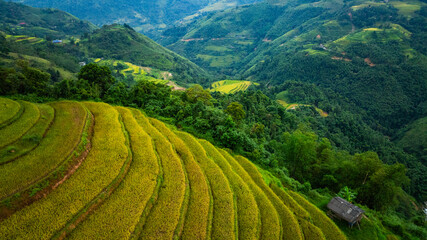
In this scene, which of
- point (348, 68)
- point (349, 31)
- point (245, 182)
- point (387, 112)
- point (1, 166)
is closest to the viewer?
point (1, 166)

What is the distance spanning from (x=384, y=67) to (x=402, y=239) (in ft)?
364

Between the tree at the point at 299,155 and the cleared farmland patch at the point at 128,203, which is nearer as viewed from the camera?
the cleared farmland patch at the point at 128,203

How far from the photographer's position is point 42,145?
12.9 metres

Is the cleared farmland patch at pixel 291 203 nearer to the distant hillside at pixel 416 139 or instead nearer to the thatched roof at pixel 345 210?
the thatched roof at pixel 345 210

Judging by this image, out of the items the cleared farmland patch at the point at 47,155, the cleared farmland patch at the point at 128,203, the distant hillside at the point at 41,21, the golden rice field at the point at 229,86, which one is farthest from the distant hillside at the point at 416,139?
the distant hillside at the point at 41,21

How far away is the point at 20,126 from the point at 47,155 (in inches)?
154

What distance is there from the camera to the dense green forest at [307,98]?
22641 mm

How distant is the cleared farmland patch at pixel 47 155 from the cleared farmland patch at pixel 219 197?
10.1 m

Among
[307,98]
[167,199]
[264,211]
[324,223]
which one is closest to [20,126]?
[167,199]

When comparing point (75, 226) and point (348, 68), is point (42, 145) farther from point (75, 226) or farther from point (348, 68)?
point (348, 68)

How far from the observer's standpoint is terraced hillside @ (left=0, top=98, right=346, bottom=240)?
9938 millimetres

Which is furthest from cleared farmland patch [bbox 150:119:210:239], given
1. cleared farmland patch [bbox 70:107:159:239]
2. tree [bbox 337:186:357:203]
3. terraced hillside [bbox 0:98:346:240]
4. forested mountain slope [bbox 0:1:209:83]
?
forested mountain slope [bbox 0:1:209:83]

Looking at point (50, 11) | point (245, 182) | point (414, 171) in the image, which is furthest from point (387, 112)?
point (50, 11)

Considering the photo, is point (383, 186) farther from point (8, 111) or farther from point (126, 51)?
point (126, 51)
